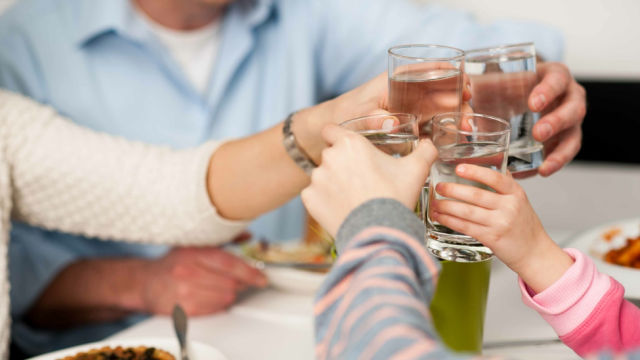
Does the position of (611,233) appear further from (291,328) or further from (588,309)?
(291,328)

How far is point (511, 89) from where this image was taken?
744 mm

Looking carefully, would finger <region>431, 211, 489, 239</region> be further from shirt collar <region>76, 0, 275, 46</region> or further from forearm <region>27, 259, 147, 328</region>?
shirt collar <region>76, 0, 275, 46</region>

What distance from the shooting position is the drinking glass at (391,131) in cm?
48

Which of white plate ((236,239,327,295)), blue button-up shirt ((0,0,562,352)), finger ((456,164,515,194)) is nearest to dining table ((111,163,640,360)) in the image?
white plate ((236,239,327,295))

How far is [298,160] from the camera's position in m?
0.84

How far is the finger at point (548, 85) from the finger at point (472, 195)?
30 centimetres

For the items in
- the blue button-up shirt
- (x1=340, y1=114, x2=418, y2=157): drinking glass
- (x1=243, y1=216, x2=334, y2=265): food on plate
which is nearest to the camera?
(x1=340, y1=114, x2=418, y2=157): drinking glass

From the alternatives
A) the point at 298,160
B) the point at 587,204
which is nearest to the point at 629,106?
the point at 587,204

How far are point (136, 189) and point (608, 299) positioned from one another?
2.53 feet

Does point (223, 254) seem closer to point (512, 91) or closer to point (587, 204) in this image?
point (512, 91)

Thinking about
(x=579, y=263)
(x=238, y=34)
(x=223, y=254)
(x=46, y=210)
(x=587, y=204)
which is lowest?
(x=587, y=204)

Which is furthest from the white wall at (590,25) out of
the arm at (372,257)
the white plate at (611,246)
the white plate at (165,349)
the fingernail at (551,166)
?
the arm at (372,257)

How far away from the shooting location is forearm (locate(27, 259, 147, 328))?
4.02 ft

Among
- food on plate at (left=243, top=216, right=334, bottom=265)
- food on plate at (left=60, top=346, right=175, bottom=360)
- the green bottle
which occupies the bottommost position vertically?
food on plate at (left=243, top=216, right=334, bottom=265)
